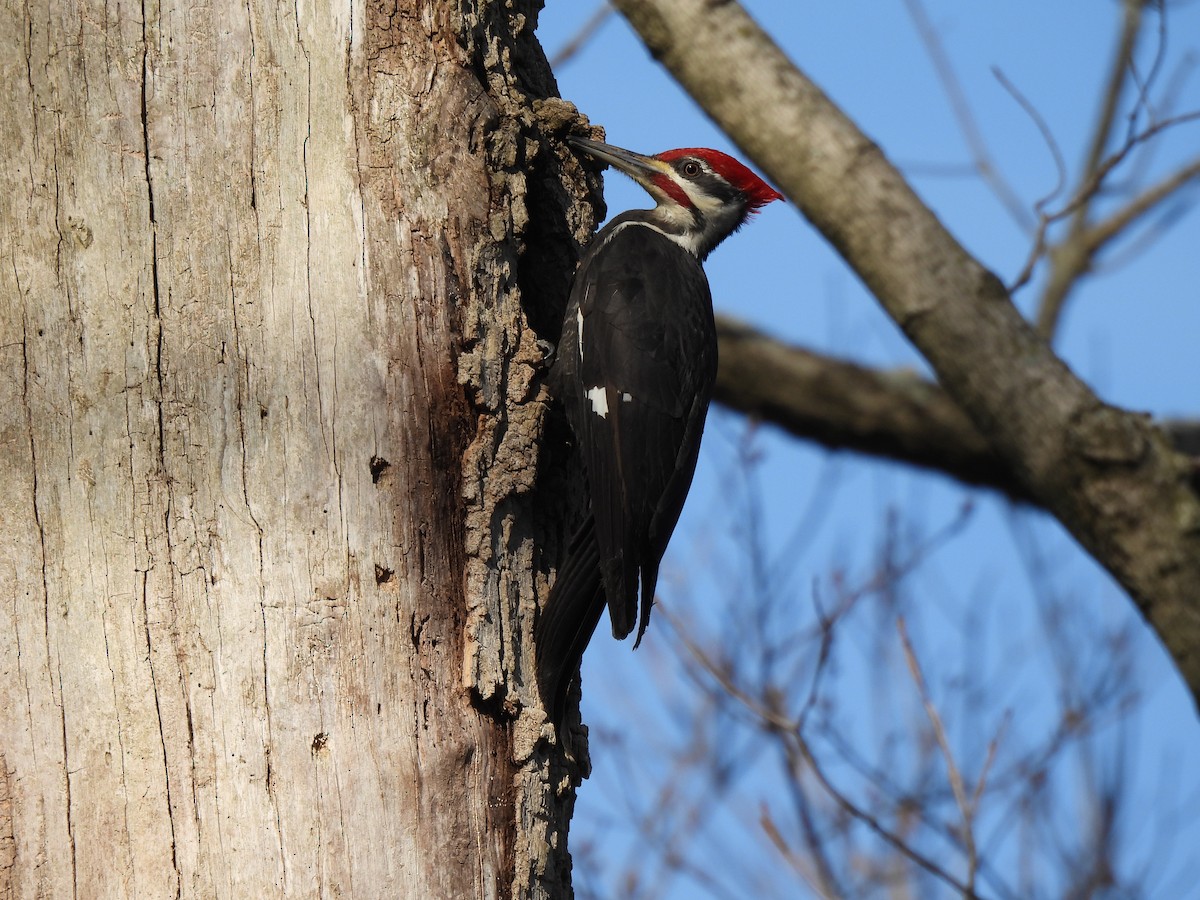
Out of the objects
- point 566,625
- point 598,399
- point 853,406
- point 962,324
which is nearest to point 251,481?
point 566,625

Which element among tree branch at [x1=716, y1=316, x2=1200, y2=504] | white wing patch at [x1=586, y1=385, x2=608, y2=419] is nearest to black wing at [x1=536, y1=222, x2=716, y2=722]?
white wing patch at [x1=586, y1=385, x2=608, y2=419]

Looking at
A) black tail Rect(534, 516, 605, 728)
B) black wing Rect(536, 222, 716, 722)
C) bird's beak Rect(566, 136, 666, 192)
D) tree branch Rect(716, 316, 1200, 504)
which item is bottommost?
black tail Rect(534, 516, 605, 728)

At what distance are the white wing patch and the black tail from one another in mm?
389

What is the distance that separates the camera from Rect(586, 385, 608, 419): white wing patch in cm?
288

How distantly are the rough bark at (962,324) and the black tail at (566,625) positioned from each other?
0.93 m

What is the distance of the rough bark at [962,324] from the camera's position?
106 inches

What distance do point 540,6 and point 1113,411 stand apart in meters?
1.57

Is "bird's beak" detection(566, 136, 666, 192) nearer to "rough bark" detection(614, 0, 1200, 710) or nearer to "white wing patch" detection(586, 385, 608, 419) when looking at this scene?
"rough bark" detection(614, 0, 1200, 710)

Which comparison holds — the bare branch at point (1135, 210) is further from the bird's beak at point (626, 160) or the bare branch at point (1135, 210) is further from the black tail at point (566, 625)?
the black tail at point (566, 625)

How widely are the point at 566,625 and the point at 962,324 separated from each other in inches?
43.7

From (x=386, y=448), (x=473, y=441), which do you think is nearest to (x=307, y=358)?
(x=386, y=448)

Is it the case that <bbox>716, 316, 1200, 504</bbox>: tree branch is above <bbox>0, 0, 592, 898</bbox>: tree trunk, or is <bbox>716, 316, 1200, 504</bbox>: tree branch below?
above

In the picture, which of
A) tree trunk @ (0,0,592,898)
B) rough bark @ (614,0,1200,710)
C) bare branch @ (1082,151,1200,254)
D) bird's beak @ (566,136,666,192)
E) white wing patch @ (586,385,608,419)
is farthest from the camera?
bare branch @ (1082,151,1200,254)

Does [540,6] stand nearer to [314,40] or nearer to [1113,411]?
[314,40]
